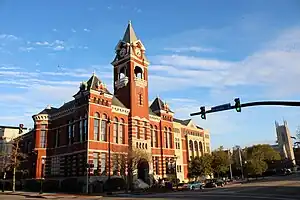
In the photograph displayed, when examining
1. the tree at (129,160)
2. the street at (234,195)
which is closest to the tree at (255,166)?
the tree at (129,160)

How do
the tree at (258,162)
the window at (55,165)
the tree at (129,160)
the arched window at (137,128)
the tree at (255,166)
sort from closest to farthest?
the tree at (129,160), the window at (55,165), the arched window at (137,128), the tree at (255,166), the tree at (258,162)

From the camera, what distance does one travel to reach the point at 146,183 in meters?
52.9

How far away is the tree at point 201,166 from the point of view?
226 feet

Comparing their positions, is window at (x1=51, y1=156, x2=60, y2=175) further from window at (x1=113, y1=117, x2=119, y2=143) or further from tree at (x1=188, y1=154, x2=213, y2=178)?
tree at (x1=188, y1=154, x2=213, y2=178)

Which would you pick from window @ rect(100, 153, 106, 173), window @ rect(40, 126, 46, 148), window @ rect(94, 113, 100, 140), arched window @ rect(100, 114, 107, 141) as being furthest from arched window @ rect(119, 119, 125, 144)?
window @ rect(40, 126, 46, 148)

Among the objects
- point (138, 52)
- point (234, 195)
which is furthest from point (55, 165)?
point (234, 195)

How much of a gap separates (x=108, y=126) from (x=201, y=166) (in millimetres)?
28533

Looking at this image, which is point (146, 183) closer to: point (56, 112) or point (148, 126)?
point (148, 126)

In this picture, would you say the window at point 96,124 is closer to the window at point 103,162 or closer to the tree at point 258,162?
the window at point 103,162

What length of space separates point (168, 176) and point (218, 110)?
123ft

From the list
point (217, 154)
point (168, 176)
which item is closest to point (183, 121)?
point (217, 154)

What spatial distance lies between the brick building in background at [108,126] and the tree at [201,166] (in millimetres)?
9213

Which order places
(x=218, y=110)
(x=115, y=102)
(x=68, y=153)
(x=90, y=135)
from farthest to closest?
(x=115, y=102) → (x=68, y=153) → (x=90, y=135) → (x=218, y=110)

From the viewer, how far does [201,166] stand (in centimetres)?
6906
